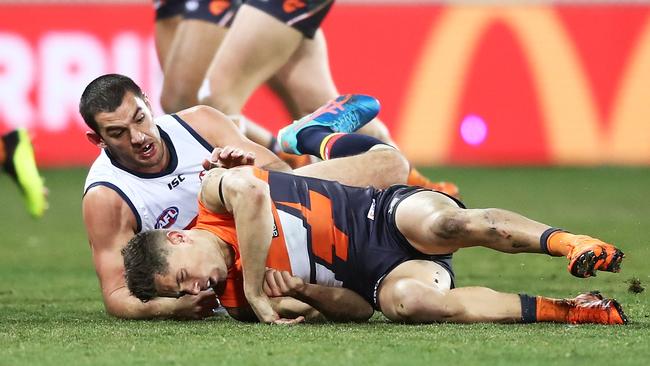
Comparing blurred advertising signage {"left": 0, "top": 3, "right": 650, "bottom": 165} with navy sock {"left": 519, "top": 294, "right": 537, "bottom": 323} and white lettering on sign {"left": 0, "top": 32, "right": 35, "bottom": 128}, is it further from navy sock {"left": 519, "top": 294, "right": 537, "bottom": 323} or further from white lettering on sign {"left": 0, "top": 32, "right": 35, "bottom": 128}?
navy sock {"left": 519, "top": 294, "right": 537, "bottom": 323}

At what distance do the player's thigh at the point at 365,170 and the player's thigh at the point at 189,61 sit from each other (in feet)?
8.71

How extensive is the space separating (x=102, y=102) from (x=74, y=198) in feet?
22.5

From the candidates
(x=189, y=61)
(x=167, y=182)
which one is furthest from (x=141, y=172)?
(x=189, y=61)

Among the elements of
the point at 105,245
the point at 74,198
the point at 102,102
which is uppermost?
the point at 102,102

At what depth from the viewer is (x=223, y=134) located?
647 centimetres

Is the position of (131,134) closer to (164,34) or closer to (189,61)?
(189,61)

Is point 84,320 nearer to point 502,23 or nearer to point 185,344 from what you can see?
point 185,344

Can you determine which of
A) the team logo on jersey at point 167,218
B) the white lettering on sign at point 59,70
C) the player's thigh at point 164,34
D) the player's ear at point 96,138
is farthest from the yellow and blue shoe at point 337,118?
the white lettering on sign at point 59,70

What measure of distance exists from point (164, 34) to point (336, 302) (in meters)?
4.33

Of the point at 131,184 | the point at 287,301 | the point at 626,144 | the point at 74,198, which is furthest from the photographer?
the point at 626,144

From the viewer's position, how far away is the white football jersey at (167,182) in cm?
607

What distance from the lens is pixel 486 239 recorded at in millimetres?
5258

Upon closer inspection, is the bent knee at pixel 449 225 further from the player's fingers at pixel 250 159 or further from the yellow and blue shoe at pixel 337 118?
the yellow and blue shoe at pixel 337 118

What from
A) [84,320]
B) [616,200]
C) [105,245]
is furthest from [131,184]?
[616,200]
